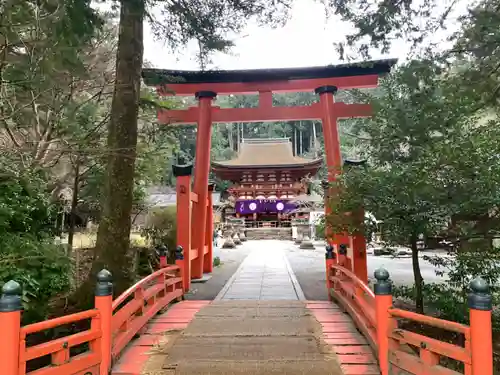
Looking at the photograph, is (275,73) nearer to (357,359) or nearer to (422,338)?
(357,359)

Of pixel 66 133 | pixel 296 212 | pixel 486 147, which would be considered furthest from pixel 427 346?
pixel 296 212

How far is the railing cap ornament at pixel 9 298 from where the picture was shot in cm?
246

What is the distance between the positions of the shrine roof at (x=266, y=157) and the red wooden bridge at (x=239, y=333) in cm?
2178

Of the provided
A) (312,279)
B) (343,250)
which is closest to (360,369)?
(343,250)

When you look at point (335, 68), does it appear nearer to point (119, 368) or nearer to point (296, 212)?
point (119, 368)

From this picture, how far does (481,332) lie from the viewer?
250cm

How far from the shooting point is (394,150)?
563 centimetres

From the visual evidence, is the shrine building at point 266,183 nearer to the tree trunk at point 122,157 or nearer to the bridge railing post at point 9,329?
the tree trunk at point 122,157

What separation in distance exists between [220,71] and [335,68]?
271 cm

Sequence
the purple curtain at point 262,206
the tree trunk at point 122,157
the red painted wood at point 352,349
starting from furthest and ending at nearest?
1. the purple curtain at point 262,206
2. the tree trunk at point 122,157
3. the red painted wood at point 352,349

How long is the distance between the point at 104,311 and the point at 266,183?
1104 inches

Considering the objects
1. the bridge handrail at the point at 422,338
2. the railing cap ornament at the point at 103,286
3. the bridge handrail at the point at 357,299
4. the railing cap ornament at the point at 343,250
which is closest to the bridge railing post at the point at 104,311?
the railing cap ornament at the point at 103,286

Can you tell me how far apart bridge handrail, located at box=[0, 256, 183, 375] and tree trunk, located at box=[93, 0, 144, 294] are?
23.6 inches

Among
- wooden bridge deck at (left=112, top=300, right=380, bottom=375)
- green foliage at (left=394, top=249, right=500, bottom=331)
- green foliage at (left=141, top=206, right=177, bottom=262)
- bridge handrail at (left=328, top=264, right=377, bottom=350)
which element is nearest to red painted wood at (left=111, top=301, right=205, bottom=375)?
wooden bridge deck at (left=112, top=300, right=380, bottom=375)
